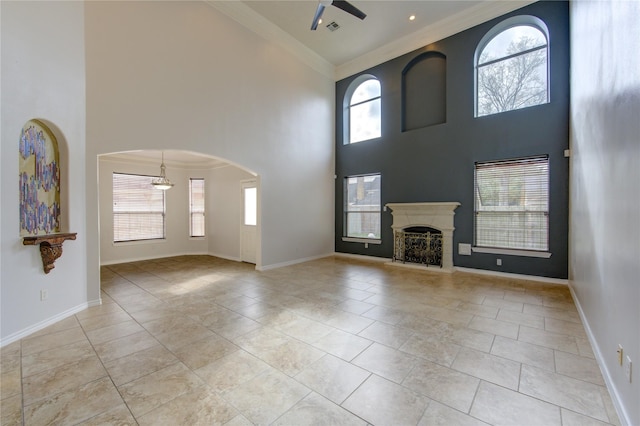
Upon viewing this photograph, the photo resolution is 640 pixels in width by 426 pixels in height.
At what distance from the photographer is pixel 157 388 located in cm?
205

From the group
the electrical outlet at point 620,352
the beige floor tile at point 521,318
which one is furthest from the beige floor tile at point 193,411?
the beige floor tile at point 521,318

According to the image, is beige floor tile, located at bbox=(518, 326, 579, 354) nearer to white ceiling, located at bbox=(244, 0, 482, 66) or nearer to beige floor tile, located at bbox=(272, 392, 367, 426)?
beige floor tile, located at bbox=(272, 392, 367, 426)

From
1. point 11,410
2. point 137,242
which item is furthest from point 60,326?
point 137,242

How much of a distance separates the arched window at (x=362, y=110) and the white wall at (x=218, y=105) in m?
0.55

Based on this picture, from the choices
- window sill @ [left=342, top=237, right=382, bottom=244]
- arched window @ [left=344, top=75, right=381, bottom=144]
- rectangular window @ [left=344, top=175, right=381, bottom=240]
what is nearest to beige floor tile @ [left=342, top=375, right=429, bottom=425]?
window sill @ [left=342, top=237, right=382, bottom=244]

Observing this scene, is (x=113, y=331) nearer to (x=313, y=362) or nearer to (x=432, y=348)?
(x=313, y=362)

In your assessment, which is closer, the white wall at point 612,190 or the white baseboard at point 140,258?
the white wall at point 612,190

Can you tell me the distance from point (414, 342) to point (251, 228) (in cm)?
527

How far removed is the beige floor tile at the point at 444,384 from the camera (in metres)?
1.90

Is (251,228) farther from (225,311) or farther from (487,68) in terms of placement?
(487,68)

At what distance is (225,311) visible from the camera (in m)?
3.62

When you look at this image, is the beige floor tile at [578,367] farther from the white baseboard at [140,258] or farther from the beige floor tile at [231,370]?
the white baseboard at [140,258]

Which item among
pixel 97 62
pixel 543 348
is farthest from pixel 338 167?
pixel 543 348

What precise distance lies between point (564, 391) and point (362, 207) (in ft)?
18.9
